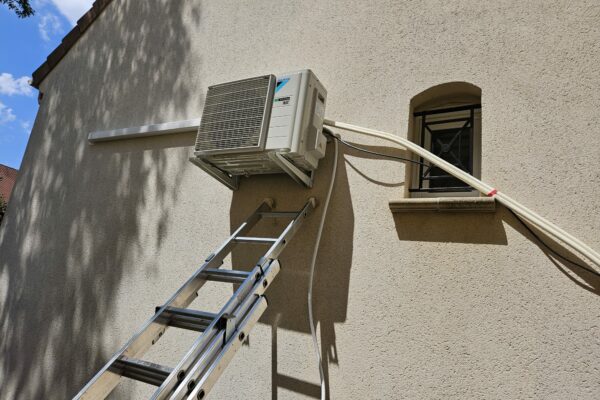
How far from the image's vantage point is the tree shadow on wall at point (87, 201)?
121 inches

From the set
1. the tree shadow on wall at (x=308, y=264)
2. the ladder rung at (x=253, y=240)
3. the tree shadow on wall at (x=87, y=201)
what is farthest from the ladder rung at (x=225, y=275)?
the tree shadow on wall at (x=87, y=201)

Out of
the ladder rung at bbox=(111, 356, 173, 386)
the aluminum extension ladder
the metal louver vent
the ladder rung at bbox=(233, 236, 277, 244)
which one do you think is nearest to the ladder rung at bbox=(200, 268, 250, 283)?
the aluminum extension ladder

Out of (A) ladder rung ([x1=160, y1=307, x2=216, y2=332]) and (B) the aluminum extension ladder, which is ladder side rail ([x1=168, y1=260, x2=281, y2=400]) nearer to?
(B) the aluminum extension ladder

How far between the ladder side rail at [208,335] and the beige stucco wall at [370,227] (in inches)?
16.4

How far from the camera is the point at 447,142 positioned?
217 centimetres

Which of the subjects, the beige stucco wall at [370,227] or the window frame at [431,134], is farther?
the window frame at [431,134]

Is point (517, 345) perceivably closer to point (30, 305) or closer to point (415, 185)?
point (415, 185)

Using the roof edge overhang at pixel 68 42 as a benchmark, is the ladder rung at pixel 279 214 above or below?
below

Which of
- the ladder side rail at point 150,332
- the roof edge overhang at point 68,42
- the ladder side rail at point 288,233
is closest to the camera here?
the ladder side rail at point 150,332

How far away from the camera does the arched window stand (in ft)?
6.80

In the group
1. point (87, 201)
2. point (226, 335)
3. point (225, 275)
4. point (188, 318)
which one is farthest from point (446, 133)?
point (87, 201)

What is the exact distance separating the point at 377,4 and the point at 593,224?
5.81ft

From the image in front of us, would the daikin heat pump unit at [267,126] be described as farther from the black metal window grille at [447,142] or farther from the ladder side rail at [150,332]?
the black metal window grille at [447,142]

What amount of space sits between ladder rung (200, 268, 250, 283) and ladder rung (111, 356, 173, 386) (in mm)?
547
